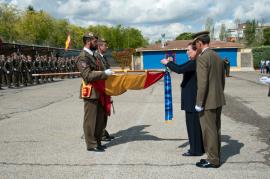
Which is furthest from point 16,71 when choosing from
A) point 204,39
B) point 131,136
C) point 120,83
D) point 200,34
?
point 204,39

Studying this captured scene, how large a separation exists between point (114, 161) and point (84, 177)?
92cm

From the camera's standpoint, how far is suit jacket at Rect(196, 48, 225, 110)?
224 inches

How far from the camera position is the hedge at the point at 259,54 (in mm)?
50869

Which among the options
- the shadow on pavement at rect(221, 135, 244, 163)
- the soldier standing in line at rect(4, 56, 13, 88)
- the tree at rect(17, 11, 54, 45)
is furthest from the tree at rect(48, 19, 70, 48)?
the shadow on pavement at rect(221, 135, 244, 163)

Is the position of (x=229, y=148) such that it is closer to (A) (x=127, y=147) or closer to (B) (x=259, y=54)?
(A) (x=127, y=147)

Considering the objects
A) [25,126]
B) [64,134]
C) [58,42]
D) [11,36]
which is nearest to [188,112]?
[64,134]

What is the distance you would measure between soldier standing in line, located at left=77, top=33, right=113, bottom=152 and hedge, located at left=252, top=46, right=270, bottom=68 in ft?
153

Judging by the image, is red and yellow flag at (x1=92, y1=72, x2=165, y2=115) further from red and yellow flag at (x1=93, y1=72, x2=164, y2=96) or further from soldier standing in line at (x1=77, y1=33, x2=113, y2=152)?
soldier standing in line at (x1=77, y1=33, x2=113, y2=152)

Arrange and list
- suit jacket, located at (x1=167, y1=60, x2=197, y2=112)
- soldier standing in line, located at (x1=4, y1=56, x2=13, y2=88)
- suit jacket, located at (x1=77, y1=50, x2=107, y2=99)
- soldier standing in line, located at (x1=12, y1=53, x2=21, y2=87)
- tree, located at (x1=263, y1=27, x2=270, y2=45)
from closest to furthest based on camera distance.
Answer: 1. suit jacket, located at (x1=167, y1=60, x2=197, y2=112)
2. suit jacket, located at (x1=77, y1=50, x2=107, y2=99)
3. soldier standing in line, located at (x1=4, y1=56, x2=13, y2=88)
4. soldier standing in line, located at (x1=12, y1=53, x2=21, y2=87)
5. tree, located at (x1=263, y1=27, x2=270, y2=45)

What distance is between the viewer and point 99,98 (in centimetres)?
708

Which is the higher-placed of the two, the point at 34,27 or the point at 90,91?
the point at 34,27

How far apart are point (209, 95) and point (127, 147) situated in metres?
2.16

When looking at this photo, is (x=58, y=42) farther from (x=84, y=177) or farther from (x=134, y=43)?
(x=84, y=177)

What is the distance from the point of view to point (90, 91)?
6895 millimetres
